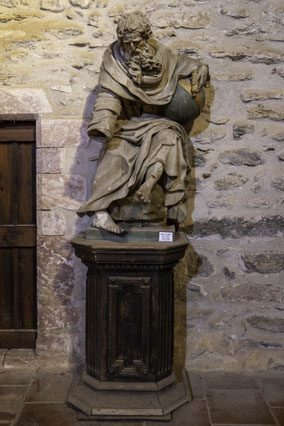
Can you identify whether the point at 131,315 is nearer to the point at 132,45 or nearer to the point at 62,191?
the point at 62,191

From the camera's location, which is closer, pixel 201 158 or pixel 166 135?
pixel 166 135

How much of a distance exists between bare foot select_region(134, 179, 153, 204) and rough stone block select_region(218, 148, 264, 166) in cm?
85

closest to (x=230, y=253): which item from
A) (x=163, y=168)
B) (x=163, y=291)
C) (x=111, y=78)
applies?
(x=163, y=291)

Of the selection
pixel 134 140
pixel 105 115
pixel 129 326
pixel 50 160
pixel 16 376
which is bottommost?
pixel 16 376

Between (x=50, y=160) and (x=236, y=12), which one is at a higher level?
(x=236, y=12)

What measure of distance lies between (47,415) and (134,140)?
1.62 m

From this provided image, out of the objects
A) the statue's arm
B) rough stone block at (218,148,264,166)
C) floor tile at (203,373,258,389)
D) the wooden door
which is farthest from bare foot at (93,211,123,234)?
floor tile at (203,373,258,389)

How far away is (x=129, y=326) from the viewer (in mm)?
2432

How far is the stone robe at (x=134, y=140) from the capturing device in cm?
237

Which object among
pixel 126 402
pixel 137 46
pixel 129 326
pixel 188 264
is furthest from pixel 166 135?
pixel 126 402

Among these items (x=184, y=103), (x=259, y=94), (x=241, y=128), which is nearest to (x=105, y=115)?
(x=184, y=103)

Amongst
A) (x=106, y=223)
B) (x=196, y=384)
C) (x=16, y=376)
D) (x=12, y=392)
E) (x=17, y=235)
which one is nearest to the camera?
(x=106, y=223)

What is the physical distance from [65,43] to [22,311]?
192cm

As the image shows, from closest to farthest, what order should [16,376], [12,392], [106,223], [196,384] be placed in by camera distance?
[106,223], [12,392], [196,384], [16,376]
